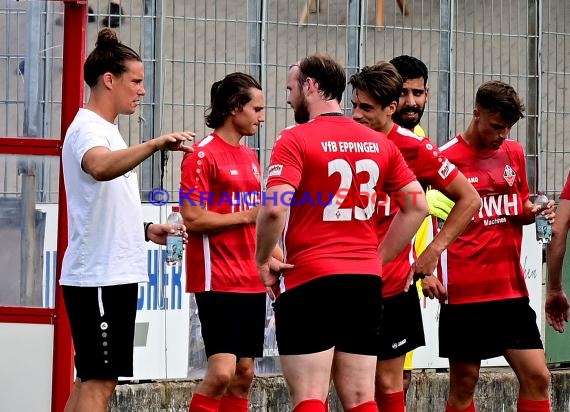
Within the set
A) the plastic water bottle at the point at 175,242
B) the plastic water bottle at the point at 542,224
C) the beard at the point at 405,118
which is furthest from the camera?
the beard at the point at 405,118

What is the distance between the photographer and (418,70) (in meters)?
8.63

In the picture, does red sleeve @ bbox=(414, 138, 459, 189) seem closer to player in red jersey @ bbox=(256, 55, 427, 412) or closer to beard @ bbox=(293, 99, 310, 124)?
player in red jersey @ bbox=(256, 55, 427, 412)

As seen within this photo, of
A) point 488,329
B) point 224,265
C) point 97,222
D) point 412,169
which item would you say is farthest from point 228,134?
point 488,329

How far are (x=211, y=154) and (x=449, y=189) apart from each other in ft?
5.17

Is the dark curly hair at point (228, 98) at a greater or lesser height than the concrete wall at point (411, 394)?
greater

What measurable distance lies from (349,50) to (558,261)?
128 inches

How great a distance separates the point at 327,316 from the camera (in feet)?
21.6

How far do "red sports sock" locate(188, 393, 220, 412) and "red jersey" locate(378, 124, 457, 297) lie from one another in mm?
1185

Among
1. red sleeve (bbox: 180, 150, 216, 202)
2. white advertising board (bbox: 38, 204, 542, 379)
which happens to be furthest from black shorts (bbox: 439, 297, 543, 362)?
white advertising board (bbox: 38, 204, 542, 379)

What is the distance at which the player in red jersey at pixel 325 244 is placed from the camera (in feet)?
21.3

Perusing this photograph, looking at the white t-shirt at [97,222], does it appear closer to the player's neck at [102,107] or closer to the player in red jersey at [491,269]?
the player's neck at [102,107]

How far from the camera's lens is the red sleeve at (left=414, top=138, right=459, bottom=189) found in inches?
305

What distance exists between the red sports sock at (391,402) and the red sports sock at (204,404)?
0.96 m

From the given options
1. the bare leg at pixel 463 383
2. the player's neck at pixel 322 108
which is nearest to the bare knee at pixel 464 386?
the bare leg at pixel 463 383
